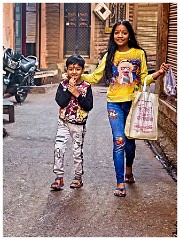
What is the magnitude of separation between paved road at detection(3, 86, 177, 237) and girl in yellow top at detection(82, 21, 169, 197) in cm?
30

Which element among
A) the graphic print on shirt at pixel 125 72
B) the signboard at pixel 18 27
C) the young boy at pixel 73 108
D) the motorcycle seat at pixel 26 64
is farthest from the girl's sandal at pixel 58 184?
the signboard at pixel 18 27

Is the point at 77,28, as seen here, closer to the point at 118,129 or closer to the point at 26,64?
the point at 26,64

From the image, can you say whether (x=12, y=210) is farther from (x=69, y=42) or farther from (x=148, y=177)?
(x=69, y=42)

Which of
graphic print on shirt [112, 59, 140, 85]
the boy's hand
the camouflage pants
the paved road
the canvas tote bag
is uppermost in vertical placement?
graphic print on shirt [112, 59, 140, 85]

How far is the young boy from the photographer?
416 centimetres

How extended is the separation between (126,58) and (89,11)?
38.5 ft

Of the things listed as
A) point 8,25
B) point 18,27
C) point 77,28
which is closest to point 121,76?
point 8,25

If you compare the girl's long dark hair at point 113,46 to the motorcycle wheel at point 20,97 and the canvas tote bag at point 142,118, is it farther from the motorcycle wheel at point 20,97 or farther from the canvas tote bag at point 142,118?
the motorcycle wheel at point 20,97

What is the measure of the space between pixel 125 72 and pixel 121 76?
49 millimetres

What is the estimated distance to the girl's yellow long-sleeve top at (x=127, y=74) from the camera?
4.16 meters

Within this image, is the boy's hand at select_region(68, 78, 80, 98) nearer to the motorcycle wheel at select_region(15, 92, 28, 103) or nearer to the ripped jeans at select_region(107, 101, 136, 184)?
the ripped jeans at select_region(107, 101, 136, 184)

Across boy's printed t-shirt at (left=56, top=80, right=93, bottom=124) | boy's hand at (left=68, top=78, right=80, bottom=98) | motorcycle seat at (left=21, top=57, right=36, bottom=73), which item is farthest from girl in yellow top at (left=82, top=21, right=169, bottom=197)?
motorcycle seat at (left=21, top=57, right=36, bottom=73)

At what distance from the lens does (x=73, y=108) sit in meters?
4.21

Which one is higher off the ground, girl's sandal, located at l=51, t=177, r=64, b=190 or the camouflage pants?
the camouflage pants
